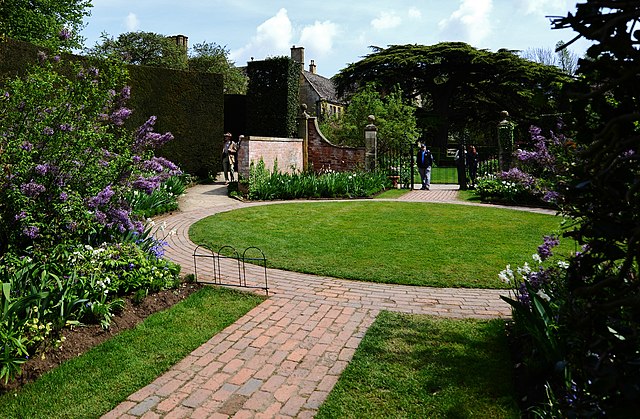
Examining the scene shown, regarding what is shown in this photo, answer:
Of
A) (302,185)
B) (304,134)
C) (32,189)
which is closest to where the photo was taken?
(32,189)

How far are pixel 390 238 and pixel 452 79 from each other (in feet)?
97.1

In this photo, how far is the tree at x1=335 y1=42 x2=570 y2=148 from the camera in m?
32.6

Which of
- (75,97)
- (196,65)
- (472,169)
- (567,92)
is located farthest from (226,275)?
(196,65)

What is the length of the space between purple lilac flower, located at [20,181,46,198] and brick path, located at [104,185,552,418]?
2.23m

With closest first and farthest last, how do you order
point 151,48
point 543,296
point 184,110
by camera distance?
point 543,296 < point 184,110 < point 151,48

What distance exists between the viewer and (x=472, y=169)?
1792 cm

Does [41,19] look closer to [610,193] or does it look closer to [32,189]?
[32,189]

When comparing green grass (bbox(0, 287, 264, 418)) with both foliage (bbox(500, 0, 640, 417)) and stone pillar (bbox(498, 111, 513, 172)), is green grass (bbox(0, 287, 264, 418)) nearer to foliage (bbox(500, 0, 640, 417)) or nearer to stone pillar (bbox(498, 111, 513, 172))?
foliage (bbox(500, 0, 640, 417))

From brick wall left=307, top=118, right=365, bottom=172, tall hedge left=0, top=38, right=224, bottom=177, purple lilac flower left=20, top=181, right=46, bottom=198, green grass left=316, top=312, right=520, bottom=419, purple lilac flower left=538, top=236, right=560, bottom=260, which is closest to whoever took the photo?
green grass left=316, top=312, right=520, bottom=419

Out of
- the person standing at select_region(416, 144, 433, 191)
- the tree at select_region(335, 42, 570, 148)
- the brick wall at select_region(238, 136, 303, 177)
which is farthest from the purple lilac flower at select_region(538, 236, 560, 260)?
the tree at select_region(335, 42, 570, 148)

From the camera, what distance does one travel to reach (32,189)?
4.83 meters

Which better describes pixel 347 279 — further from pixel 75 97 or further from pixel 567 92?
pixel 567 92

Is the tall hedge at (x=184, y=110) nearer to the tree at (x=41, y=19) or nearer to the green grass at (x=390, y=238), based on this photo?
the green grass at (x=390, y=238)

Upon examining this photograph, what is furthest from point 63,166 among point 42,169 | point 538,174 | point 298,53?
point 298,53
